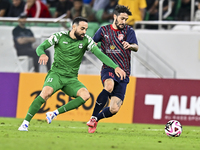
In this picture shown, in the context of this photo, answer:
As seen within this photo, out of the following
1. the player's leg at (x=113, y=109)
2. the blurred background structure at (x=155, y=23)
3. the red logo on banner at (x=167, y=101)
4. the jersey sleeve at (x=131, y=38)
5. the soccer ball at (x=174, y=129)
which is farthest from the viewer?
the blurred background structure at (x=155, y=23)

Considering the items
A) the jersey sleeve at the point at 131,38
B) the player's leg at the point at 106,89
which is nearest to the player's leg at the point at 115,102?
the player's leg at the point at 106,89

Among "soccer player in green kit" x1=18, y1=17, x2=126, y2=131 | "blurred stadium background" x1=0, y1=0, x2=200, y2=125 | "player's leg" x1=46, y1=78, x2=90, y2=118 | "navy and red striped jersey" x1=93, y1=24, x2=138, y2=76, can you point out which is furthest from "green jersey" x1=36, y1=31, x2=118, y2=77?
"blurred stadium background" x1=0, y1=0, x2=200, y2=125

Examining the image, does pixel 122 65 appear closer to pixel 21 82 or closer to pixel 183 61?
pixel 21 82

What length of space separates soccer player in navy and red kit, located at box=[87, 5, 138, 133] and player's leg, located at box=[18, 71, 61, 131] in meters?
0.84

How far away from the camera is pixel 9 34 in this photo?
11.8 meters

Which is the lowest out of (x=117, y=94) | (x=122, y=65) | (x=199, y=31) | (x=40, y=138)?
(x=40, y=138)

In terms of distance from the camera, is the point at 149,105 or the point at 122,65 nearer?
the point at 122,65

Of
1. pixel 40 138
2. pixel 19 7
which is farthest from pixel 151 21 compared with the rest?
pixel 40 138

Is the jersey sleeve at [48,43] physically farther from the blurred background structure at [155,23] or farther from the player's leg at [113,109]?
the blurred background structure at [155,23]

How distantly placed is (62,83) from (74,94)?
286 millimetres

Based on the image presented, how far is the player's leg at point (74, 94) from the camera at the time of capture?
764 centimetres

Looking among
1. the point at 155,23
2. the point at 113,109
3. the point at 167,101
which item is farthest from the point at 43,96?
the point at 155,23

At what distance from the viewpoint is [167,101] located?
11164 mm

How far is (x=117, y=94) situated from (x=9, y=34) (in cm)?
504
